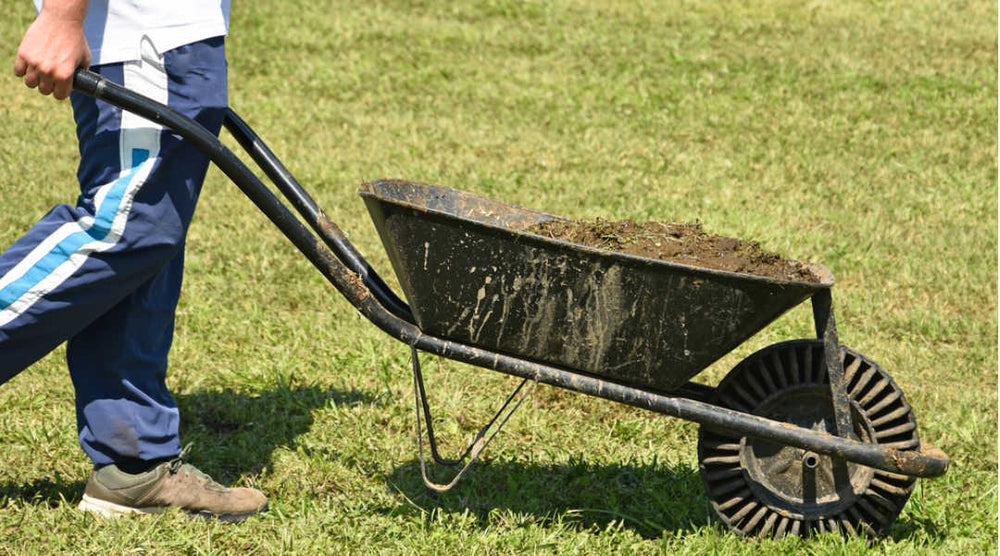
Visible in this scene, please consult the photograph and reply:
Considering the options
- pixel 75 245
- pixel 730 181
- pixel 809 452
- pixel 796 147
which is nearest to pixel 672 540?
pixel 809 452

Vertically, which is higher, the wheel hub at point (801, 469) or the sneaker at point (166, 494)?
the wheel hub at point (801, 469)

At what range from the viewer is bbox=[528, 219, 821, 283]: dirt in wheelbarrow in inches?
112

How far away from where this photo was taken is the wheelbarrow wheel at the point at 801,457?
9.59ft

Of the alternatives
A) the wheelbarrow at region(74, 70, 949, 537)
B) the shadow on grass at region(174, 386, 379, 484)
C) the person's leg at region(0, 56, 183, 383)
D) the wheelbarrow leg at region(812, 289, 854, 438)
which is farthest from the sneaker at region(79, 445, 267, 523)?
the wheelbarrow leg at region(812, 289, 854, 438)

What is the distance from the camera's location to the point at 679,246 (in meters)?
2.94

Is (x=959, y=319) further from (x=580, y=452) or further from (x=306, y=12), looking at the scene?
(x=306, y=12)

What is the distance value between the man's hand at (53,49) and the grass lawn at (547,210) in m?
1.18

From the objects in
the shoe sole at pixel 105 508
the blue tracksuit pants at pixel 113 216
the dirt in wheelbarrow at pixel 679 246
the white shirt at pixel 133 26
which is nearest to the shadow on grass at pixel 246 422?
the shoe sole at pixel 105 508

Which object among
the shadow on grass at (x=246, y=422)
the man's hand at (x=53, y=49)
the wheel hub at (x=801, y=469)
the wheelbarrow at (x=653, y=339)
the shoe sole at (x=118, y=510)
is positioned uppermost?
the man's hand at (x=53, y=49)

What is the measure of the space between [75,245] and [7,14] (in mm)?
8203

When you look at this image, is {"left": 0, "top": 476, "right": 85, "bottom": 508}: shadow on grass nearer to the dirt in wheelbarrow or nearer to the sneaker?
the sneaker

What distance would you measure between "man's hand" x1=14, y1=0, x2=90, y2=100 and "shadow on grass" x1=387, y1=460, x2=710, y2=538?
1.46 meters

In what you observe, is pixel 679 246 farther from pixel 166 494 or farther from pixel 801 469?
pixel 166 494

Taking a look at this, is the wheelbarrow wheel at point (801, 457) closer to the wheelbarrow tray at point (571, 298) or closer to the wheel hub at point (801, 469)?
the wheel hub at point (801, 469)
